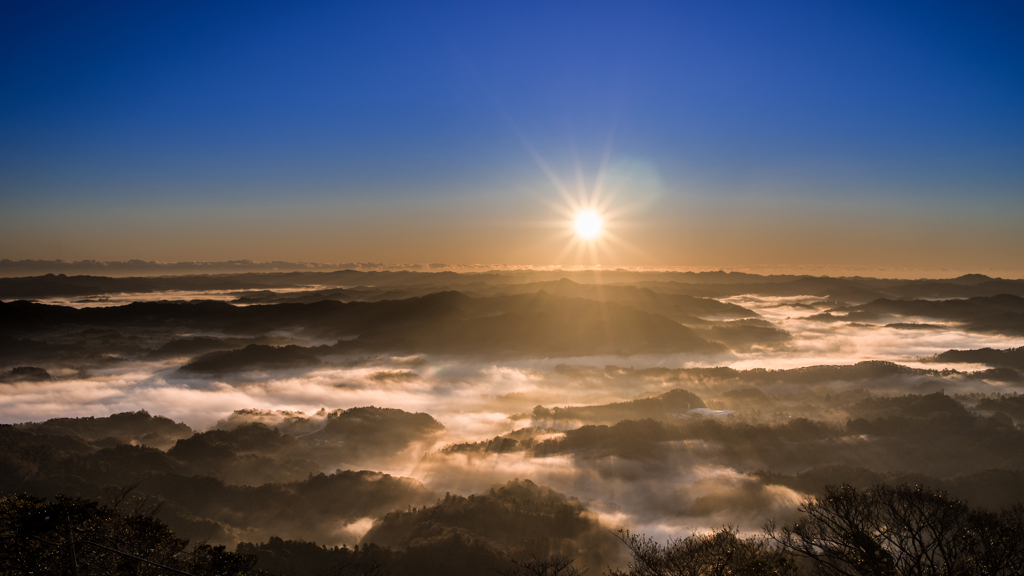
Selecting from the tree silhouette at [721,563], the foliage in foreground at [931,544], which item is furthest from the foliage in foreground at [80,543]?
the foliage in foreground at [931,544]

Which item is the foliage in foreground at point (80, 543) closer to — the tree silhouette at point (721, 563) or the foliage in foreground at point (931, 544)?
the tree silhouette at point (721, 563)

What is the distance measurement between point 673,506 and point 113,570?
11591cm

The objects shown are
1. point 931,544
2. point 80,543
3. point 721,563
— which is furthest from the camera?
point 721,563

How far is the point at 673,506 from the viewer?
121188 millimetres

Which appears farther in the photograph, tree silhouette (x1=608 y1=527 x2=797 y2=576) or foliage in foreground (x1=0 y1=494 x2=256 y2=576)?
foliage in foreground (x1=0 y1=494 x2=256 y2=576)

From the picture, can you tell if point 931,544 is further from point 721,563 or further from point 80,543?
point 80,543

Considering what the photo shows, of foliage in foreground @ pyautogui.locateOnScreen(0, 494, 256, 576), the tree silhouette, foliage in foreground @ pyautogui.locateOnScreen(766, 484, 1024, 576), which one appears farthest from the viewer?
foliage in foreground @ pyautogui.locateOnScreen(0, 494, 256, 576)

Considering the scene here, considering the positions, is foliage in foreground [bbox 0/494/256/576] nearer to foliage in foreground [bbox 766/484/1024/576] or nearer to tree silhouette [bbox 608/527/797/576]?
tree silhouette [bbox 608/527/797/576]

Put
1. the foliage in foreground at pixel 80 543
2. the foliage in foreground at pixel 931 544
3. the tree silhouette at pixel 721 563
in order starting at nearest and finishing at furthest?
the tree silhouette at pixel 721 563 < the foliage in foreground at pixel 931 544 < the foliage in foreground at pixel 80 543

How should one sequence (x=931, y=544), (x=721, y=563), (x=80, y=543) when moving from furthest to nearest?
(x=721, y=563)
(x=80, y=543)
(x=931, y=544)

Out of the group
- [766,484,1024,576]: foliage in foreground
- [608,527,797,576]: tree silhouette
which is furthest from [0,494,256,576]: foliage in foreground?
[766,484,1024,576]: foliage in foreground

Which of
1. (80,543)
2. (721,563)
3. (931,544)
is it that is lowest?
(721,563)

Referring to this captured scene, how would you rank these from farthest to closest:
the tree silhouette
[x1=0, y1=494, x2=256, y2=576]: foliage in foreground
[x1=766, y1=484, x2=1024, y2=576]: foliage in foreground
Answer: [x1=0, y1=494, x2=256, y2=576]: foliage in foreground, [x1=766, y1=484, x2=1024, y2=576]: foliage in foreground, the tree silhouette

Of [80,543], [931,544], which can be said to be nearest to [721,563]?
[931,544]
